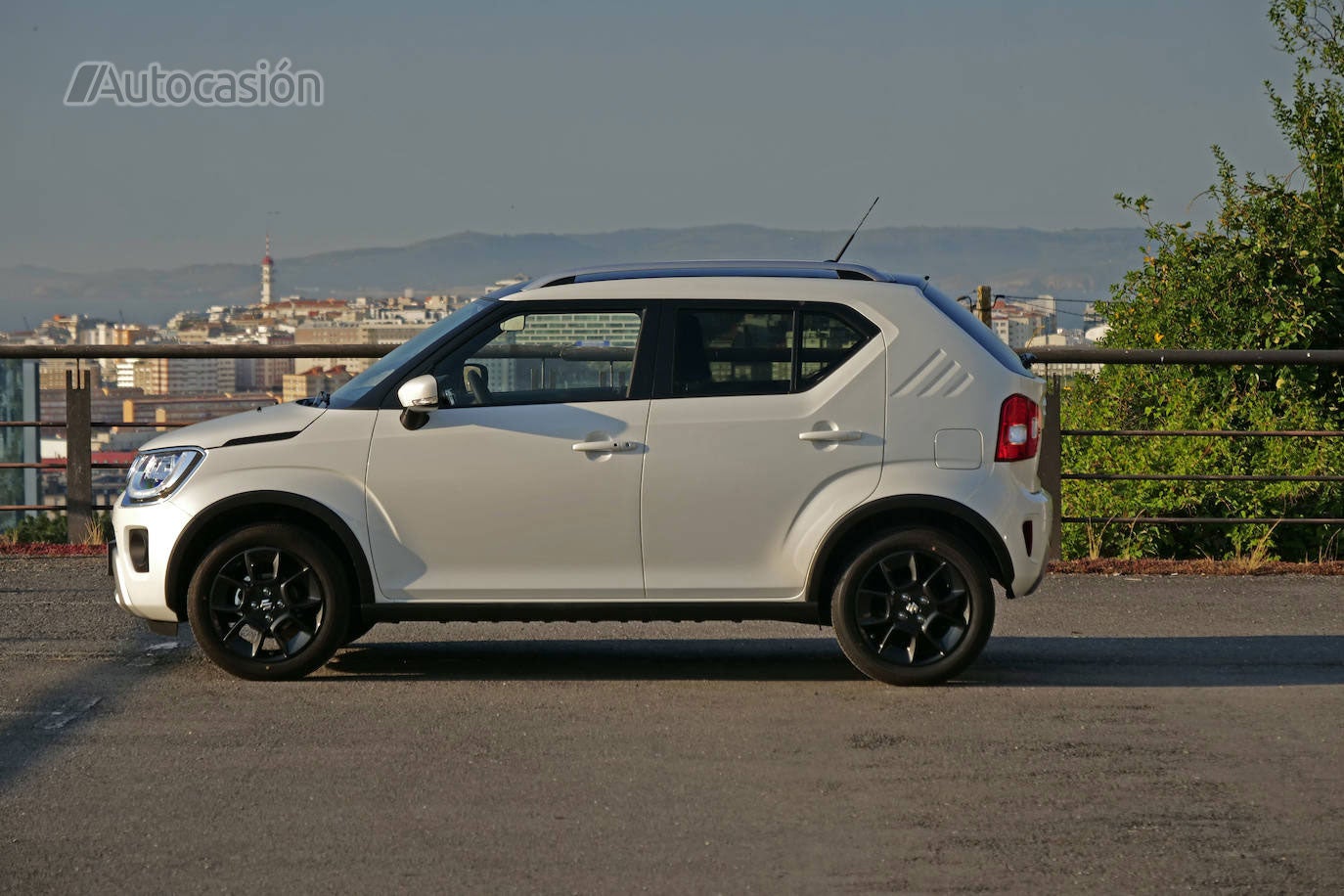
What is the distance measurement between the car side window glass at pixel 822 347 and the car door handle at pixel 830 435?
227 millimetres

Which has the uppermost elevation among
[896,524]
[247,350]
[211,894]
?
[247,350]

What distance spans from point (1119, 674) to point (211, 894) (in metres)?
4.30

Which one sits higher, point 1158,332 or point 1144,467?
point 1158,332

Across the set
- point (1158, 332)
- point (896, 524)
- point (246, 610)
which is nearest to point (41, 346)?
point (246, 610)

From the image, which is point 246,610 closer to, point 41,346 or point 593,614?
point 593,614

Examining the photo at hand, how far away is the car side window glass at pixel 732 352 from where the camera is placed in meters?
7.00

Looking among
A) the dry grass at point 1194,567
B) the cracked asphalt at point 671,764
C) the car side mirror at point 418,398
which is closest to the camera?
the cracked asphalt at point 671,764

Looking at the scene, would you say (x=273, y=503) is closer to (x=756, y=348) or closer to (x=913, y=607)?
(x=756, y=348)

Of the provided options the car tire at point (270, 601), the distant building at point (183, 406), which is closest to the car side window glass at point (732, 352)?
the car tire at point (270, 601)

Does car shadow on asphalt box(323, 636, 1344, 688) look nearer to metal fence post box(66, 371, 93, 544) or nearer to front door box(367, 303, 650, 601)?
front door box(367, 303, 650, 601)

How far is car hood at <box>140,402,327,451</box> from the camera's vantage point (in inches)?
278

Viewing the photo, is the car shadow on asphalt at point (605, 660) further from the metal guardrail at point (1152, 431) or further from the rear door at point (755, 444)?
the metal guardrail at point (1152, 431)

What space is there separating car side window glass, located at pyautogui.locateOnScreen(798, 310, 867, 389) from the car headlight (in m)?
2.49

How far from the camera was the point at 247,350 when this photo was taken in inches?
449
